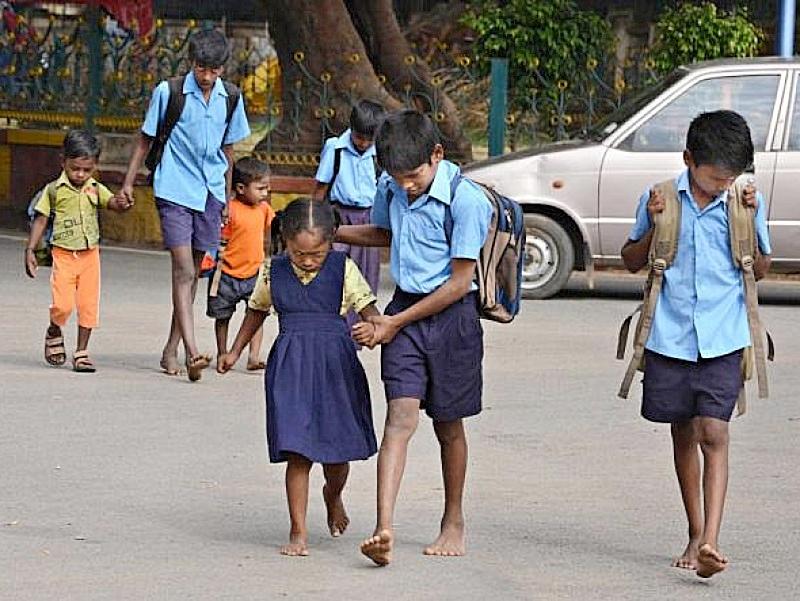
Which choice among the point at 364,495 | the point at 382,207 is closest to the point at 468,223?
the point at 382,207

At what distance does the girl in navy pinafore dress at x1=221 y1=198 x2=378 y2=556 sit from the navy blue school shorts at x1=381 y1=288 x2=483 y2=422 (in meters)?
0.14

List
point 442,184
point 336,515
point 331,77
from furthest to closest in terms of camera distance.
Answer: point 331,77
point 336,515
point 442,184

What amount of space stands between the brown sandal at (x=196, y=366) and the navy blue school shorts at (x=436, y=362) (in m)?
2.99

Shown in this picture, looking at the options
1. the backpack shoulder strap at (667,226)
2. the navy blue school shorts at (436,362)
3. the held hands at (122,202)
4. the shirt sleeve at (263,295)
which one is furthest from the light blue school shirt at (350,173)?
the backpack shoulder strap at (667,226)

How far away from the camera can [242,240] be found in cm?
1035

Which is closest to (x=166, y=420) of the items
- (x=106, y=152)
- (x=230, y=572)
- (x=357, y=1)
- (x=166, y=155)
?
(x=166, y=155)

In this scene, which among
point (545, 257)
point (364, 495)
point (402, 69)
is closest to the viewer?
point (364, 495)

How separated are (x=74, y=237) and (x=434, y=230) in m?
4.34

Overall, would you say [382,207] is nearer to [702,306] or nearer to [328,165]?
[702,306]

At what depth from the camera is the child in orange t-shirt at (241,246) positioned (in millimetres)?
10320

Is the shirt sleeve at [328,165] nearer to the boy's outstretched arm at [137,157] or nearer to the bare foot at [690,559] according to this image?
the boy's outstretched arm at [137,157]

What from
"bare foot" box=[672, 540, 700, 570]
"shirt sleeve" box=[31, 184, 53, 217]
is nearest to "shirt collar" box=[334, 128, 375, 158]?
"shirt sleeve" box=[31, 184, 53, 217]

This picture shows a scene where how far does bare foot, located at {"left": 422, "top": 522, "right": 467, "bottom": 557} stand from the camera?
21.0ft

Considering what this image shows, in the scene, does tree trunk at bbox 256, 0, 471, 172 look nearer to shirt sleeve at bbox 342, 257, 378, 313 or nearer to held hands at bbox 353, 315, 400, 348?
shirt sleeve at bbox 342, 257, 378, 313
